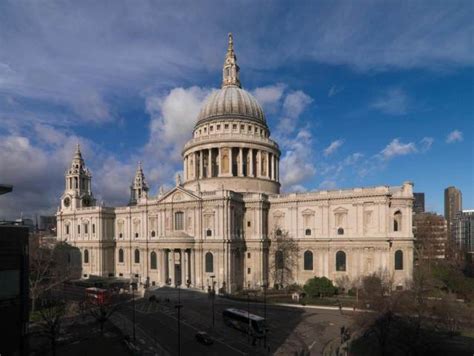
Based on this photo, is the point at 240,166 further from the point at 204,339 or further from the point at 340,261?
the point at 204,339

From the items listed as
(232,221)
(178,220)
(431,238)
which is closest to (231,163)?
(232,221)

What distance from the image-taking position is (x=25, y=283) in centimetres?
1738

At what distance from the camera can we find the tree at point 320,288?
52969mm

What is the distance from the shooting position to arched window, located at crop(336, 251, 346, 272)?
5870 cm

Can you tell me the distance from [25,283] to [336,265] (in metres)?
50.9

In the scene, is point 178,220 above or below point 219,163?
below

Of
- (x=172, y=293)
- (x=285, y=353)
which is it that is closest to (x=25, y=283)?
(x=285, y=353)

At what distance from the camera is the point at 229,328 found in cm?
3906

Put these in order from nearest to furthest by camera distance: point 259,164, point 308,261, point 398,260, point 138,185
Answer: point 398,260 → point 308,261 → point 259,164 → point 138,185

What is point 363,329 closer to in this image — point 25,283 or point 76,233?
point 25,283

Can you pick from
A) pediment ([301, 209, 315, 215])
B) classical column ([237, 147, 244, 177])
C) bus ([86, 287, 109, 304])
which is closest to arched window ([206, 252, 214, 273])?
bus ([86, 287, 109, 304])

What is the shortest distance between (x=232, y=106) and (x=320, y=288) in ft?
143

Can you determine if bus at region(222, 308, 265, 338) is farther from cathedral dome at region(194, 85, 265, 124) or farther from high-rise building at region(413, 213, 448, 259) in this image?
high-rise building at region(413, 213, 448, 259)

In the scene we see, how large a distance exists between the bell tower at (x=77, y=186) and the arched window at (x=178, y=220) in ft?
107
